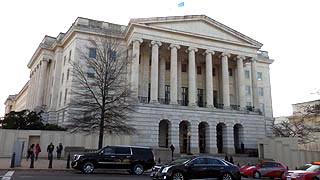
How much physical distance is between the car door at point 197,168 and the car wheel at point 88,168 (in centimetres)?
773

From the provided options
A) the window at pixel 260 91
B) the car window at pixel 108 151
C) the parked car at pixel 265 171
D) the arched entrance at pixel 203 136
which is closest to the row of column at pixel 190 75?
the arched entrance at pixel 203 136

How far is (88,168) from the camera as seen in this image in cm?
1962

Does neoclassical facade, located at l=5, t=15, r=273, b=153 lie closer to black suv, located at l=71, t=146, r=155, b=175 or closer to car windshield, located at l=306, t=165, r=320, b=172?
black suv, located at l=71, t=146, r=155, b=175

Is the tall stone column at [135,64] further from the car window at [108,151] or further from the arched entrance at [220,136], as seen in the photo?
the car window at [108,151]

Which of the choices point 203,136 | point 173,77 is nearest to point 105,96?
point 173,77

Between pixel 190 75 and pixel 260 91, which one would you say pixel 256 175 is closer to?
pixel 190 75

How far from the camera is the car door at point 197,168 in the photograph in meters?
15.1

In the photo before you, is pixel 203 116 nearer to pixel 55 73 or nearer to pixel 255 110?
pixel 255 110

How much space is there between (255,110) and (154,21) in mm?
22134

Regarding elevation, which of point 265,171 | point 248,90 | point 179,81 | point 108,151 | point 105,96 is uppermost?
point 248,90

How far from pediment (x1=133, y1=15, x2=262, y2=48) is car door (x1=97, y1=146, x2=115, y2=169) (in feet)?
90.0

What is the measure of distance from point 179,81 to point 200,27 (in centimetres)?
957

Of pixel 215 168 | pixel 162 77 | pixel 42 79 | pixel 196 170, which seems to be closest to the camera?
pixel 196 170

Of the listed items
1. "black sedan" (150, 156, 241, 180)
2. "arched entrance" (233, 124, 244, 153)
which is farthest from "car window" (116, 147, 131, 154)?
"arched entrance" (233, 124, 244, 153)
